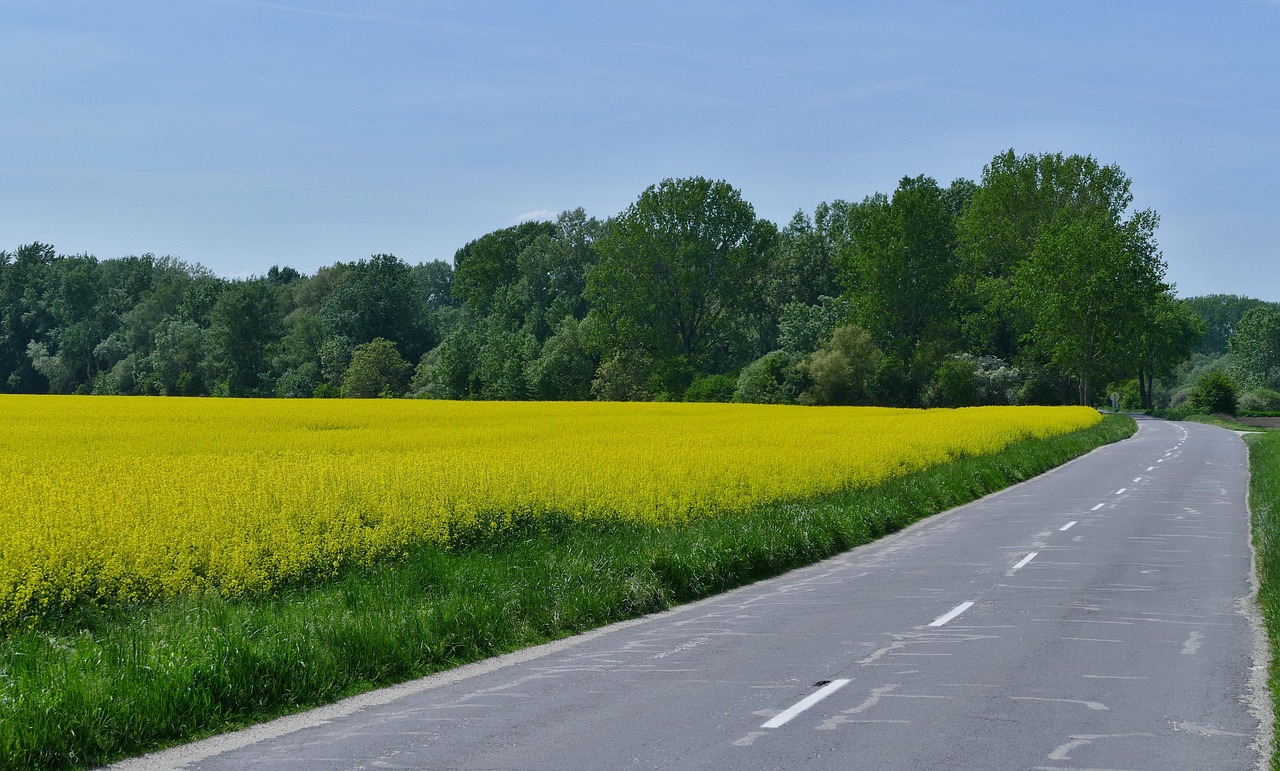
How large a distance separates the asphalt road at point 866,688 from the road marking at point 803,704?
1.2 inches

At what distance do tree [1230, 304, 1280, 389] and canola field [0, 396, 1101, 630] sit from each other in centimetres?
12291

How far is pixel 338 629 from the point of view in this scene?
955 centimetres

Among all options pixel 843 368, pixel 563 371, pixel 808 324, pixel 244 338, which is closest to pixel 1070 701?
pixel 843 368

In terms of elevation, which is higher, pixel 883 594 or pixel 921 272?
pixel 921 272

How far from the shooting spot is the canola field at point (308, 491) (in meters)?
10.9

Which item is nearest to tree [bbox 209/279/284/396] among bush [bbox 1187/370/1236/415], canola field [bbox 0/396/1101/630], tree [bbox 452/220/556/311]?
tree [bbox 452/220/556/311]

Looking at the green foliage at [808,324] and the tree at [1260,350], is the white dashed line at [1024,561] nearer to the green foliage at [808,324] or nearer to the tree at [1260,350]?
the green foliage at [808,324]

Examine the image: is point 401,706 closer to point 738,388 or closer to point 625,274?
point 738,388

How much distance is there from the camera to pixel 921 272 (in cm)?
9394

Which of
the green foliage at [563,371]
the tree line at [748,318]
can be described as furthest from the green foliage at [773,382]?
the green foliage at [563,371]

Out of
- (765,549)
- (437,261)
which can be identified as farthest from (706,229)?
(437,261)

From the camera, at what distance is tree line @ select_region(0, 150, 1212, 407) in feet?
279

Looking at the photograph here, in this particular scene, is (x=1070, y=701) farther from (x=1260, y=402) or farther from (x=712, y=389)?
(x=1260, y=402)

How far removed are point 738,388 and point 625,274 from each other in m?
17.3
